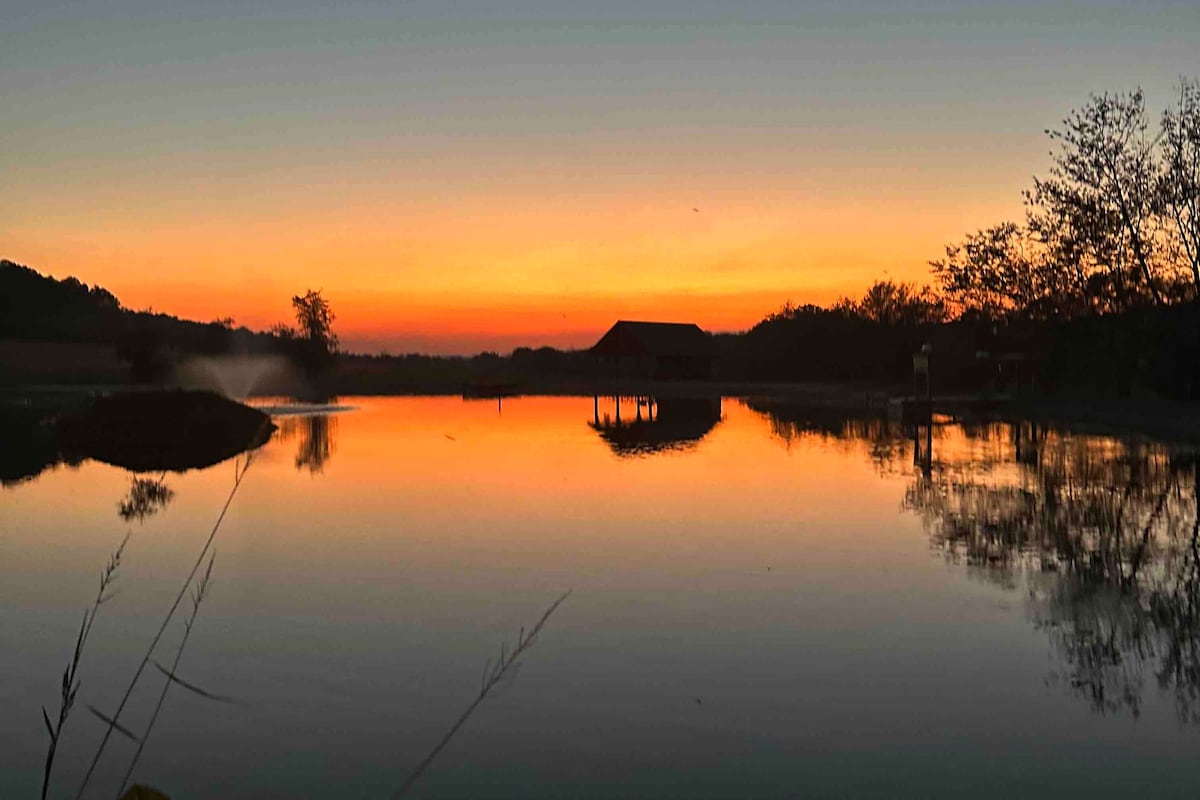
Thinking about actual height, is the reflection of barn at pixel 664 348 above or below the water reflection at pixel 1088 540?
above

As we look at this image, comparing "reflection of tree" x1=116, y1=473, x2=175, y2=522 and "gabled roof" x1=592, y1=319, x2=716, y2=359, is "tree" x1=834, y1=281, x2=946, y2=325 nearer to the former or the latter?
"gabled roof" x1=592, y1=319, x2=716, y2=359

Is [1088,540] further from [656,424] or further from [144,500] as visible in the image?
[656,424]

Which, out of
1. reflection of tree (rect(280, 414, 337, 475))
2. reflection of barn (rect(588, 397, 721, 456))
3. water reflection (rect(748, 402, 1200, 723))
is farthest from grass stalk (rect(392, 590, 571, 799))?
reflection of barn (rect(588, 397, 721, 456))

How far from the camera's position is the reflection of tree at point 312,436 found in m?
23.9

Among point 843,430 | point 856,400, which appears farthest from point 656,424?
point 856,400

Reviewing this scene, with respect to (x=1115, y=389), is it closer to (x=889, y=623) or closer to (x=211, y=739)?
(x=889, y=623)

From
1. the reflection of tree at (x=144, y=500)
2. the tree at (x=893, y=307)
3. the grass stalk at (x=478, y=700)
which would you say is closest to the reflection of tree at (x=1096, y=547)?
the grass stalk at (x=478, y=700)

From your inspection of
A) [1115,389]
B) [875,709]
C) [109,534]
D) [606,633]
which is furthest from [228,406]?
[1115,389]

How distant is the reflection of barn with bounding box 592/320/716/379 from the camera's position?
7256 centimetres

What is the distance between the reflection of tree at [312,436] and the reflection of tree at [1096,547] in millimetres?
12590

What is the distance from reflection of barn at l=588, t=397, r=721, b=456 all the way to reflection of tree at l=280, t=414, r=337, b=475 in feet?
22.2

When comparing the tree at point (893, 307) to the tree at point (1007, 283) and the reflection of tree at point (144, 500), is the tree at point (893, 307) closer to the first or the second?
the tree at point (1007, 283)

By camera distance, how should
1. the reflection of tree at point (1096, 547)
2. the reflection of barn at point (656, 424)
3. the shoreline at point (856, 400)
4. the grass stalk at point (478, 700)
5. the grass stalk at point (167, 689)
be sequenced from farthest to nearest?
the shoreline at point (856, 400) < the reflection of barn at point (656, 424) < the reflection of tree at point (1096, 547) < the grass stalk at point (167, 689) < the grass stalk at point (478, 700)

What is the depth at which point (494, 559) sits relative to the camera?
40.4 feet
